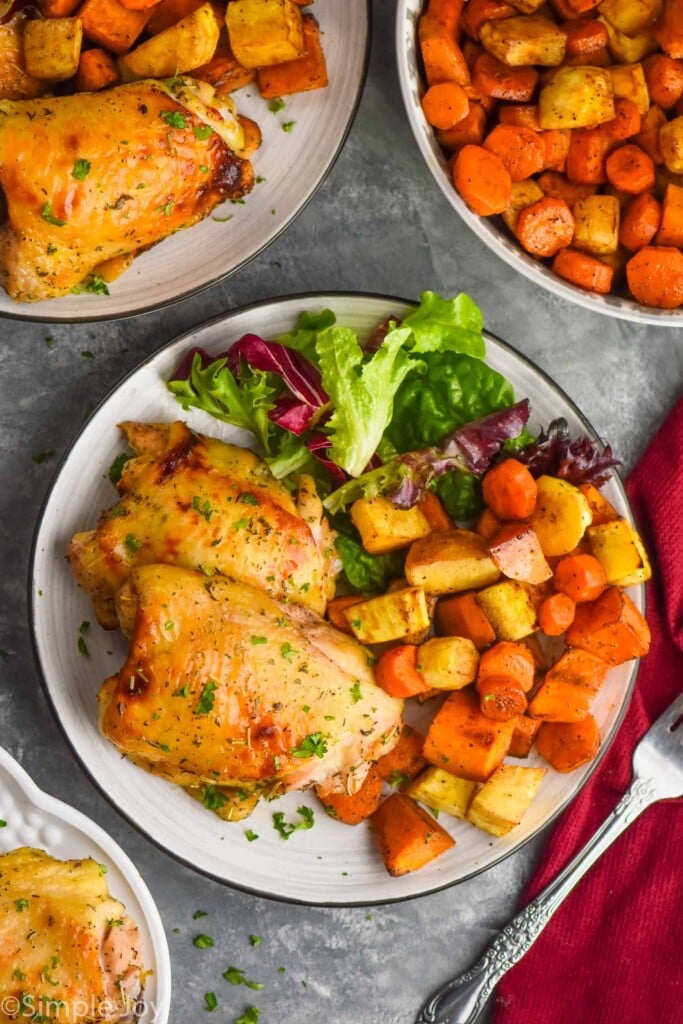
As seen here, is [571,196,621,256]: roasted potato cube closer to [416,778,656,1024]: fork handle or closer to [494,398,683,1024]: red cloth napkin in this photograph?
[494,398,683,1024]: red cloth napkin

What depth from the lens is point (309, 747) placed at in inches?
107

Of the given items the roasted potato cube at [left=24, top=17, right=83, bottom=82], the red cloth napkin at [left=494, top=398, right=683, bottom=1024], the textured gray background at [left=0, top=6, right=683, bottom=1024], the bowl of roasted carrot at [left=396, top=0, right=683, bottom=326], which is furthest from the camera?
the red cloth napkin at [left=494, top=398, right=683, bottom=1024]

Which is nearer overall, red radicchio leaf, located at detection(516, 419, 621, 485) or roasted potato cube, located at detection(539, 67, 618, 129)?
roasted potato cube, located at detection(539, 67, 618, 129)

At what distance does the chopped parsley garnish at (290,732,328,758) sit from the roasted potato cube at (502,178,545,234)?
5.08ft

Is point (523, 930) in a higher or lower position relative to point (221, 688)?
lower

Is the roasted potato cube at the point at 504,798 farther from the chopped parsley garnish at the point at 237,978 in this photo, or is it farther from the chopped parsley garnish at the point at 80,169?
the chopped parsley garnish at the point at 80,169

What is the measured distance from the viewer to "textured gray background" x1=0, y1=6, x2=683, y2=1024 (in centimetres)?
327

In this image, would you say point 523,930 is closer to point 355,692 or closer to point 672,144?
point 355,692

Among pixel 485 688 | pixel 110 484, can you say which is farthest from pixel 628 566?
pixel 110 484

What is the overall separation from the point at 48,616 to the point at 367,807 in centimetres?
110

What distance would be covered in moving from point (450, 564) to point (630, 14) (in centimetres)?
161

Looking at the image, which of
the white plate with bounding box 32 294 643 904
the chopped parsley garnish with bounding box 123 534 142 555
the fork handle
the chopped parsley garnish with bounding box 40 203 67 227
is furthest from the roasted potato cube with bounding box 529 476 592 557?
the chopped parsley garnish with bounding box 40 203 67 227

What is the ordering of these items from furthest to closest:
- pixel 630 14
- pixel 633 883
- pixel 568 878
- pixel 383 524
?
pixel 633 883 < pixel 568 878 < pixel 383 524 < pixel 630 14

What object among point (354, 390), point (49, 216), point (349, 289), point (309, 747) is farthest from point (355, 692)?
point (49, 216)
